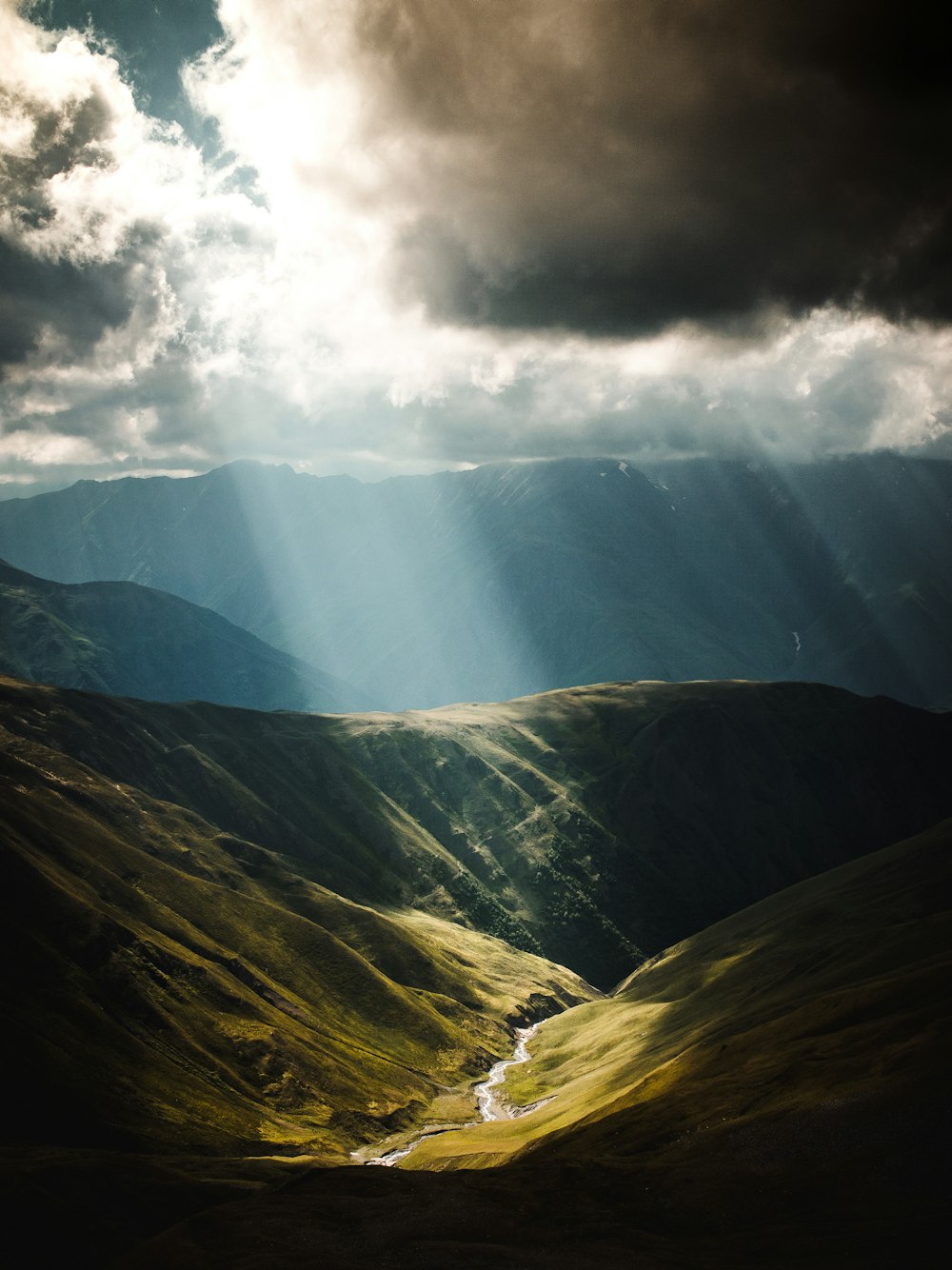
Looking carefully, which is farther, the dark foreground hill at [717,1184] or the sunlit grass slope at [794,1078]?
the sunlit grass slope at [794,1078]

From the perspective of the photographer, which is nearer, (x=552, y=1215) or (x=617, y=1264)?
(x=617, y=1264)

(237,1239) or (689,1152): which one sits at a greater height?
(237,1239)

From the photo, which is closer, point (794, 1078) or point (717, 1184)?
point (717, 1184)

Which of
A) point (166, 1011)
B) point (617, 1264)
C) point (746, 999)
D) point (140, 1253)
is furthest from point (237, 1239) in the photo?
point (746, 999)

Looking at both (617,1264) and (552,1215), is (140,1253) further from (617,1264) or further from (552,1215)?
(617,1264)

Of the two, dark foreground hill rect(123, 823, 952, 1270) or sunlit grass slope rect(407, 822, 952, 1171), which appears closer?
dark foreground hill rect(123, 823, 952, 1270)

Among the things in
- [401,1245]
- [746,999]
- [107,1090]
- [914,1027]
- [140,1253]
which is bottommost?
[746,999]

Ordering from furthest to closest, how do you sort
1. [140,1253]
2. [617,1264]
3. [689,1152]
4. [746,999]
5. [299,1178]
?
[746,999] → [299,1178] → [689,1152] → [140,1253] → [617,1264]

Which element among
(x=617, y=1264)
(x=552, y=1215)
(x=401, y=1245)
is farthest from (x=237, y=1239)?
(x=617, y=1264)

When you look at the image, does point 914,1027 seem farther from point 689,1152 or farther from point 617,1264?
point 617,1264

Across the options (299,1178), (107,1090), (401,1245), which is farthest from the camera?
(107,1090)
